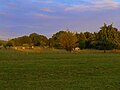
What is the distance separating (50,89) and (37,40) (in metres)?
139

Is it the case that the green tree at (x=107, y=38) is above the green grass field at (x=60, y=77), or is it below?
above

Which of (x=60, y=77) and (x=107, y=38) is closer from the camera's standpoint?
(x=60, y=77)

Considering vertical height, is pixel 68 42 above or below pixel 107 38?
below

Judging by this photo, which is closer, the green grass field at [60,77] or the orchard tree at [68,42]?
the green grass field at [60,77]

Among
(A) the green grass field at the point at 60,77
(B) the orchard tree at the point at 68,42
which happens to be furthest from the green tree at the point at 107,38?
(A) the green grass field at the point at 60,77

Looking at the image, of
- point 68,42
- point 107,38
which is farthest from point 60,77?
point 107,38

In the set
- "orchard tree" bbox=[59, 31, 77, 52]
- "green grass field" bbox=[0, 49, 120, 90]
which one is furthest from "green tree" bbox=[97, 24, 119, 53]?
"green grass field" bbox=[0, 49, 120, 90]

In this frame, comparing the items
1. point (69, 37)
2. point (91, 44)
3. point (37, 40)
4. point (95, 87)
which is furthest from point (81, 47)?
point (95, 87)

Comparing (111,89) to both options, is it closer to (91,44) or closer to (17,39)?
(91,44)

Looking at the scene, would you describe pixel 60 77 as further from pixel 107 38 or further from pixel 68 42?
pixel 107 38

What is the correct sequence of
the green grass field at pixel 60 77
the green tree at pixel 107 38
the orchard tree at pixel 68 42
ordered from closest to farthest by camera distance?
the green grass field at pixel 60 77, the green tree at pixel 107 38, the orchard tree at pixel 68 42

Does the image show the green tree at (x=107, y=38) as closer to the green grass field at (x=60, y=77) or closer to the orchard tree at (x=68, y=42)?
the orchard tree at (x=68, y=42)

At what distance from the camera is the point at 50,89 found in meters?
13.4

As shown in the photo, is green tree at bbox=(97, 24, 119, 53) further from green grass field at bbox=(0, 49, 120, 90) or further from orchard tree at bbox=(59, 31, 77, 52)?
green grass field at bbox=(0, 49, 120, 90)
